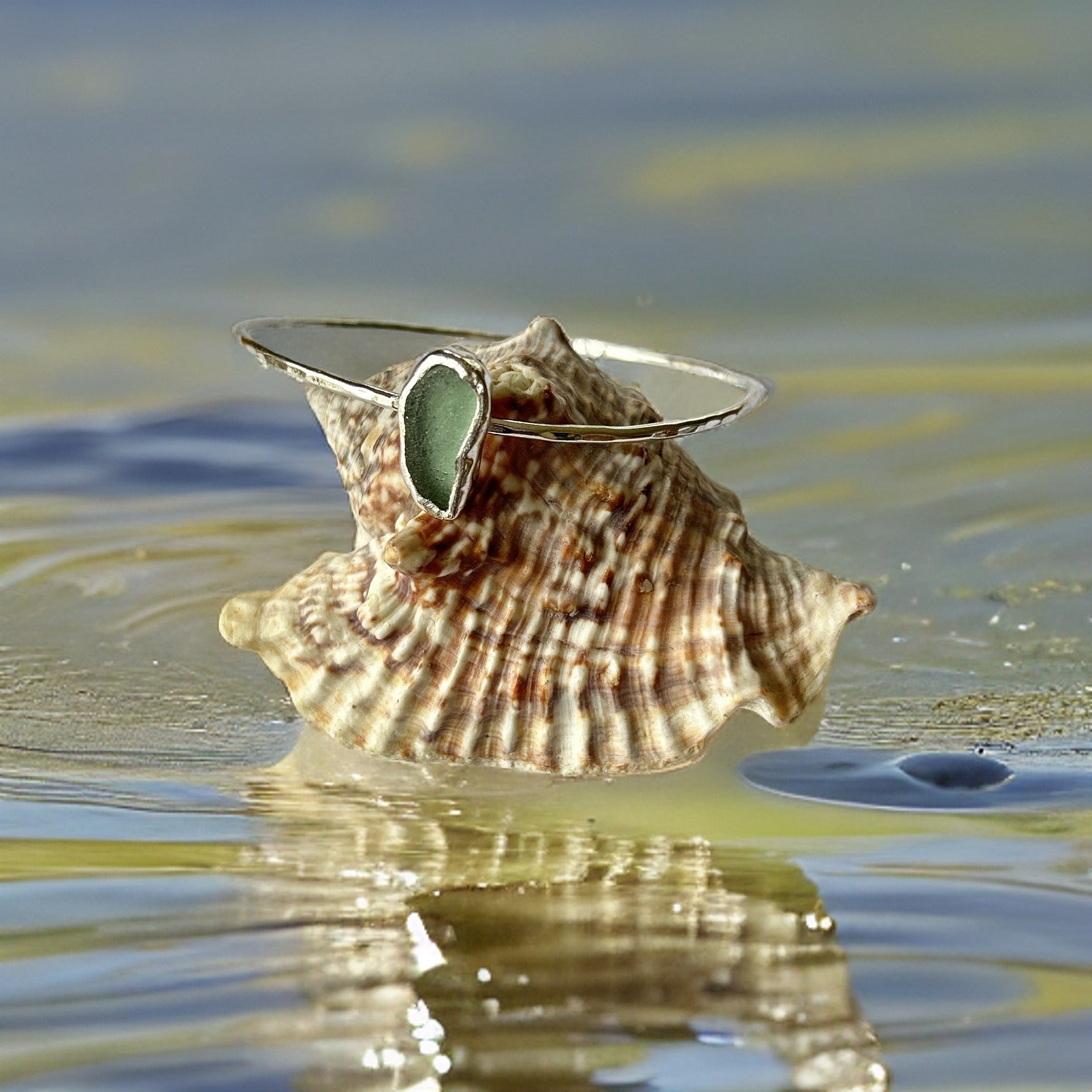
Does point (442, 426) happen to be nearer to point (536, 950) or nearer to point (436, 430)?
point (436, 430)

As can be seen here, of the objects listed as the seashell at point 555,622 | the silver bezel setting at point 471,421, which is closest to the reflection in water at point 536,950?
the seashell at point 555,622

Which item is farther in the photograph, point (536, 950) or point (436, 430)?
point (436, 430)

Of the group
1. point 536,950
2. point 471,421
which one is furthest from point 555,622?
point 536,950

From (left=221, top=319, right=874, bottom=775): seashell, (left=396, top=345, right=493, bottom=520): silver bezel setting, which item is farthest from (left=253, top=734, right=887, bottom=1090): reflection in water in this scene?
(left=396, top=345, right=493, bottom=520): silver bezel setting

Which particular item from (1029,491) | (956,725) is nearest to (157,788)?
(956,725)

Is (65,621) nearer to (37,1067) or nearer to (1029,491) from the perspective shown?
(37,1067)

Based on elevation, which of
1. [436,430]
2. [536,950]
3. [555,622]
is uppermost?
[436,430]
